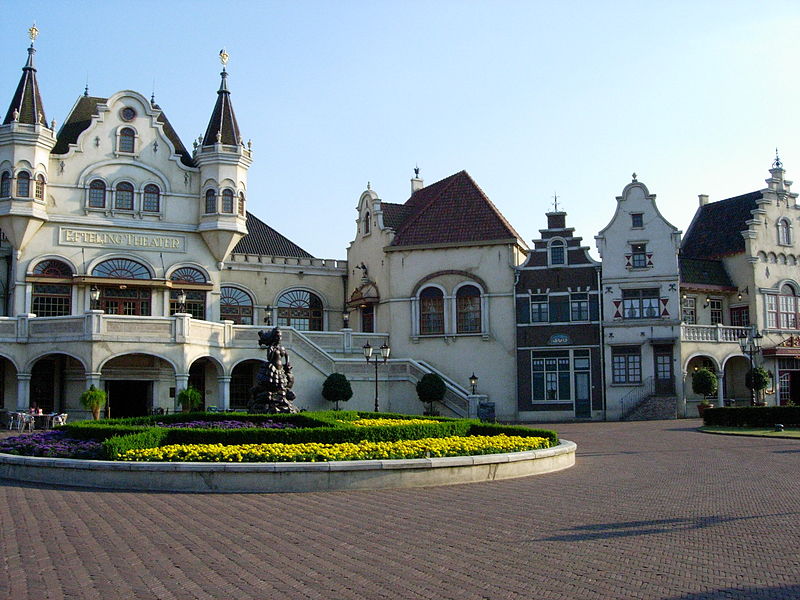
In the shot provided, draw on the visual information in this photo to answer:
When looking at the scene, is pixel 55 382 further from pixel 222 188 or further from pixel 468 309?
pixel 468 309

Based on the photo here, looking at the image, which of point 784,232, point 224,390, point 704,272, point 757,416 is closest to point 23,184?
point 224,390

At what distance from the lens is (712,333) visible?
4691 centimetres

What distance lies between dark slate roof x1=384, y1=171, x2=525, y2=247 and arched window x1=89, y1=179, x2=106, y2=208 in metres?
16.2

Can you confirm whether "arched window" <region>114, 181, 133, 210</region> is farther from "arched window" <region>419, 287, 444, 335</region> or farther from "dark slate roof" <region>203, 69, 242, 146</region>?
"arched window" <region>419, 287, 444, 335</region>

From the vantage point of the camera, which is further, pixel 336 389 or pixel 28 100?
pixel 28 100

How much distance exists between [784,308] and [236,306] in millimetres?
32874

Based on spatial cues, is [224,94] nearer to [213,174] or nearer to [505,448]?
[213,174]

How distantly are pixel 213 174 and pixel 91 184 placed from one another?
21.1ft

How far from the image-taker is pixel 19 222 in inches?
1658

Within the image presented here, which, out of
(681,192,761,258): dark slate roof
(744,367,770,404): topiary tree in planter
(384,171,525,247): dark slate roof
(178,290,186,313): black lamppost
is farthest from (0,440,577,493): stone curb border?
(681,192,761,258): dark slate roof

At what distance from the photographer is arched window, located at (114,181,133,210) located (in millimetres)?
45219

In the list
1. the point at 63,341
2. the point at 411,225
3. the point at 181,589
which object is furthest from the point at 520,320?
the point at 181,589

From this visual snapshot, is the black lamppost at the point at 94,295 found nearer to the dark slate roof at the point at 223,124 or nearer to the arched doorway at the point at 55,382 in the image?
the arched doorway at the point at 55,382

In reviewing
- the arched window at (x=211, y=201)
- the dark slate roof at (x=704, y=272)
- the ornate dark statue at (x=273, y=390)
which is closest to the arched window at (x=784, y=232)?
the dark slate roof at (x=704, y=272)
